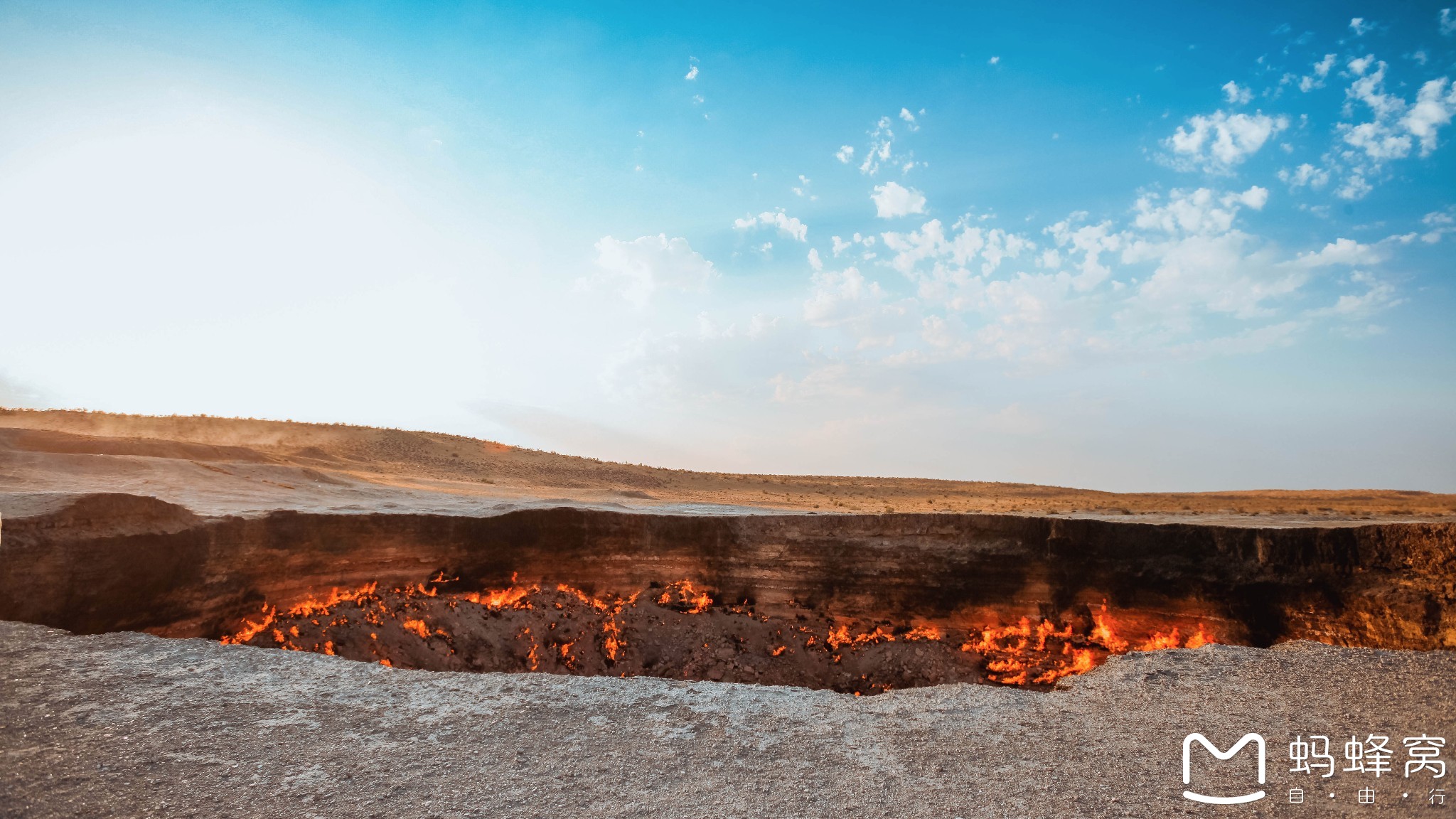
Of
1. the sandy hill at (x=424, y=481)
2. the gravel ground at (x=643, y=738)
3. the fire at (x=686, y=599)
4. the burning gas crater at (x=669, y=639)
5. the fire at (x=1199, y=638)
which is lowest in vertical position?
the burning gas crater at (x=669, y=639)

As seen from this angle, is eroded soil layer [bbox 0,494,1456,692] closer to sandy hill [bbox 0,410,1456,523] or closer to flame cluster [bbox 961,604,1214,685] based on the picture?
flame cluster [bbox 961,604,1214,685]

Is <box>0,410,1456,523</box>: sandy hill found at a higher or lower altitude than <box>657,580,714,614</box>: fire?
higher

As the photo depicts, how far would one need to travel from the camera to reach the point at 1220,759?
385cm

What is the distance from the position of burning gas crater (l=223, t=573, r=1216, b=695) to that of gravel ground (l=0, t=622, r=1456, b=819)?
2.33 metres

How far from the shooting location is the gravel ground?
3.26 m

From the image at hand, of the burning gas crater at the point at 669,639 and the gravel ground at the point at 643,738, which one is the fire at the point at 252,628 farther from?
the gravel ground at the point at 643,738

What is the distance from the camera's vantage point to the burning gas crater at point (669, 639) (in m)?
7.38

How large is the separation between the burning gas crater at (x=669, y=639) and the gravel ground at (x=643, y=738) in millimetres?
2331

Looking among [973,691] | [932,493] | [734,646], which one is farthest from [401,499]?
[932,493]

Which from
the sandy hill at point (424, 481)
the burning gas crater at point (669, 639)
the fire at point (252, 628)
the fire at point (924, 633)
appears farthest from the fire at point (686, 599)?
the fire at point (252, 628)

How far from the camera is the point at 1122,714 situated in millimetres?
4551

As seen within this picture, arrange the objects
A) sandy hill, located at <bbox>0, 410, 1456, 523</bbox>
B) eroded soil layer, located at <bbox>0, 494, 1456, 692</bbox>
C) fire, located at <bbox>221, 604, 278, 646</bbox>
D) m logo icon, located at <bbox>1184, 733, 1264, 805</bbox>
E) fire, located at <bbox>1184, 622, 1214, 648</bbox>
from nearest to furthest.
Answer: m logo icon, located at <bbox>1184, 733, 1264, 805</bbox>
eroded soil layer, located at <bbox>0, 494, 1456, 692</bbox>
fire, located at <bbox>221, 604, 278, 646</bbox>
fire, located at <bbox>1184, 622, 1214, 648</bbox>
sandy hill, located at <bbox>0, 410, 1456, 523</bbox>

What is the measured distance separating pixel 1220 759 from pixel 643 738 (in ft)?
10.8

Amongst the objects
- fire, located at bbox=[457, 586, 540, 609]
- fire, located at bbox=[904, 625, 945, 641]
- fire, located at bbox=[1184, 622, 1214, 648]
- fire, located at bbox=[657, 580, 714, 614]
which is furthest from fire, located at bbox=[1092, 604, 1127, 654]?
fire, located at bbox=[457, 586, 540, 609]
